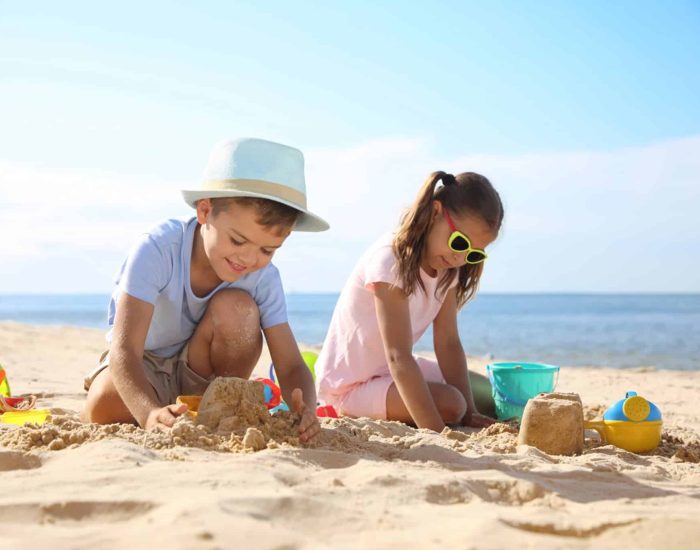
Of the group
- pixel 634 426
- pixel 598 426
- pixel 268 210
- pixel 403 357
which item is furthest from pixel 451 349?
pixel 268 210

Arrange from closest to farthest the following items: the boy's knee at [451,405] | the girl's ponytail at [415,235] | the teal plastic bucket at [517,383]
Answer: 1. the girl's ponytail at [415,235]
2. the boy's knee at [451,405]
3. the teal plastic bucket at [517,383]

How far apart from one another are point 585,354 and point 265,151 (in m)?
11.5

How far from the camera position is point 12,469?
2039 millimetres

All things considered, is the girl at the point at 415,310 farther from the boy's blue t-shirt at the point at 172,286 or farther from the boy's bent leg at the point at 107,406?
the boy's bent leg at the point at 107,406

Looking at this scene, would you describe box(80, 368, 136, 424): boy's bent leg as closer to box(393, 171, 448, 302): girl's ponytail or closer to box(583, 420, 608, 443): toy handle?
box(393, 171, 448, 302): girl's ponytail

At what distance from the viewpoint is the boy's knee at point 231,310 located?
117 inches

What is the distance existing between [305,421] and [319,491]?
28.0 inches

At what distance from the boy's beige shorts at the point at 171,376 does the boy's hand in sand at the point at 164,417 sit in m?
0.68

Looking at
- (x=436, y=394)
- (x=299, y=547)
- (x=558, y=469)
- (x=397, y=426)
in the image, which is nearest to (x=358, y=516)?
(x=299, y=547)

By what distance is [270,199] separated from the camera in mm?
2637

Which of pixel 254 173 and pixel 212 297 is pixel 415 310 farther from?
pixel 254 173

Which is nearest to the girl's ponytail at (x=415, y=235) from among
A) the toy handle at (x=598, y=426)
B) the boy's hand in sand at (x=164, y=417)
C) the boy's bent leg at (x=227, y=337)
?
the boy's bent leg at (x=227, y=337)

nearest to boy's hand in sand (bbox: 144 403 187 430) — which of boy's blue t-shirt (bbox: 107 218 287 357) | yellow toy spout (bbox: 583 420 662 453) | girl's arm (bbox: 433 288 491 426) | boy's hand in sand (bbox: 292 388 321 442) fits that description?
boy's hand in sand (bbox: 292 388 321 442)

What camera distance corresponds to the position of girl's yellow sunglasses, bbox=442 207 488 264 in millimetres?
3264
